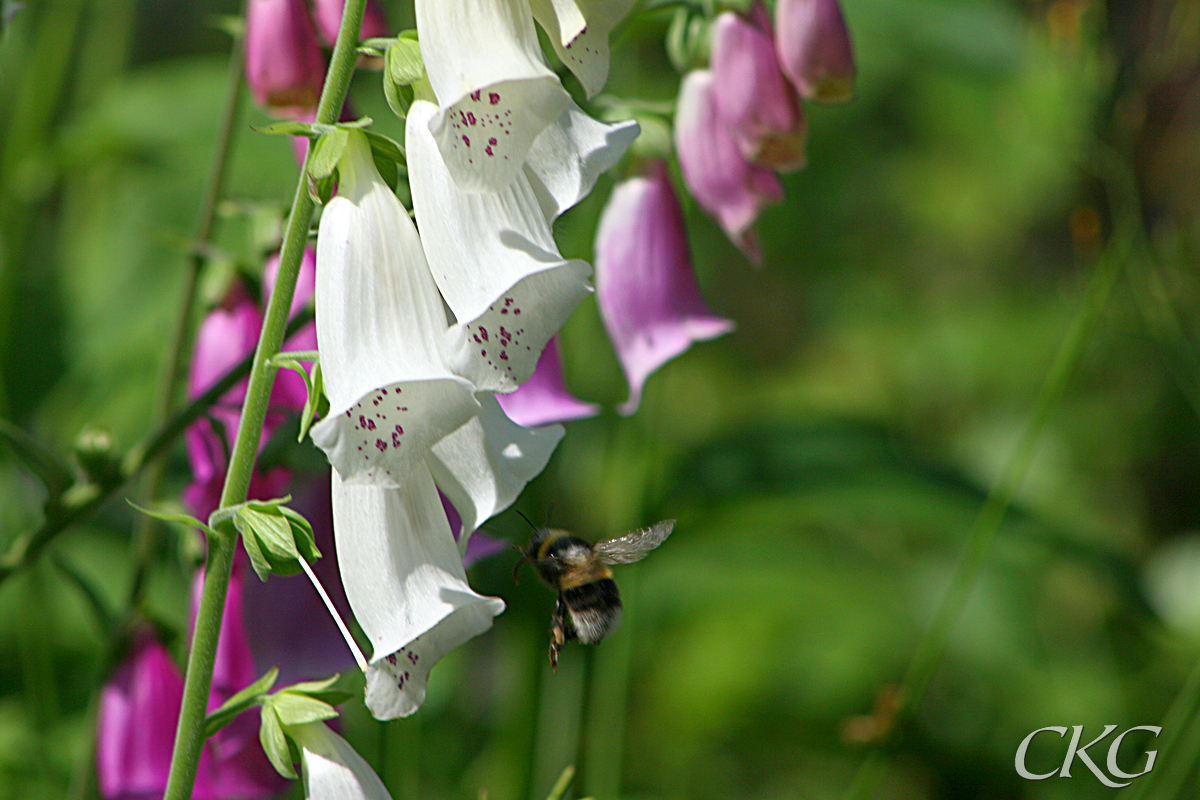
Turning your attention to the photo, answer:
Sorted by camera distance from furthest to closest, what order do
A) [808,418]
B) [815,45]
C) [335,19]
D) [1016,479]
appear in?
[808,418]
[1016,479]
[815,45]
[335,19]

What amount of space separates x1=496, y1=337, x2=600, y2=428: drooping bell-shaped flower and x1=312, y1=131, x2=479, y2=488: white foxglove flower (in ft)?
0.96

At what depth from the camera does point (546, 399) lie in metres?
0.72

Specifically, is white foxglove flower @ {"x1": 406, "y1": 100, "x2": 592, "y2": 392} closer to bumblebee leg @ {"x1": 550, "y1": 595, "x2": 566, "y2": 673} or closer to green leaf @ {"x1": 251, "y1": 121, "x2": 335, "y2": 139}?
green leaf @ {"x1": 251, "y1": 121, "x2": 335, "y2": 139}

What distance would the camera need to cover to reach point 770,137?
781mm

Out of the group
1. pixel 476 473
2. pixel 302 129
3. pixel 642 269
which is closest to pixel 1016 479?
pixel 642 269

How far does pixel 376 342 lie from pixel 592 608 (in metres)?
0.30

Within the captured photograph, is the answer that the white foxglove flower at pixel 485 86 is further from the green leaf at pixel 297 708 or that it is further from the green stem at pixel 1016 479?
the green stem at pixel 1016 479

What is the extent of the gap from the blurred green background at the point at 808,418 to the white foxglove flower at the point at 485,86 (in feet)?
0.85

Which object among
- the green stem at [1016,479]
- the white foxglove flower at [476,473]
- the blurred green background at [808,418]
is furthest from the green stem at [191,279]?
the green stem at [1016,479]

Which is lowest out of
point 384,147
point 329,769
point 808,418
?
point 808,418

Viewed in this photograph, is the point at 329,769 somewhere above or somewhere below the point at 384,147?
below

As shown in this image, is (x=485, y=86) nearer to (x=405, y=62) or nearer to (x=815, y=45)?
(x=405, y=62)

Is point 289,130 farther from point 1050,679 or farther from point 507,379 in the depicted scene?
point 1050,679

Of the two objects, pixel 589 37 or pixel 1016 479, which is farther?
pixel 1016 479
